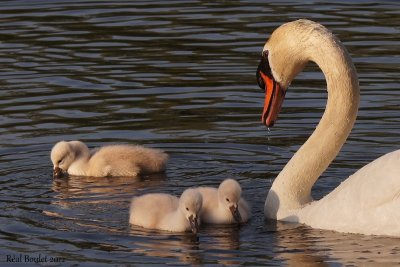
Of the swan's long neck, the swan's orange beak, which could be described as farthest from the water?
the swan's orange beak

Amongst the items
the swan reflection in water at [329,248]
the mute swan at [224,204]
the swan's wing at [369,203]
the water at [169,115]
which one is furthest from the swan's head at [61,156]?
the swan's wing at [369,203]

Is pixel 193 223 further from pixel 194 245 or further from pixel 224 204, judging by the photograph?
pixel 224 204

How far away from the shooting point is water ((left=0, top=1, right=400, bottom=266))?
11211mm

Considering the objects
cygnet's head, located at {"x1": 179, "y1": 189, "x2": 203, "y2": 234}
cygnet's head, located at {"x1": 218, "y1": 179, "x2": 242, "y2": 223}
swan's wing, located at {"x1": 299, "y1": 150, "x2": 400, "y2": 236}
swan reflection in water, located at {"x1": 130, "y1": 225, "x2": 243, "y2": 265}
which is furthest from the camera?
cygnet's head, located at {"x1": 218, "y1": 179, "x2": 242, "y2": 223}

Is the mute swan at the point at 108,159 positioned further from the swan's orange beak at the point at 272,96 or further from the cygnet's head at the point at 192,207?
the cygnet's head at the point at 192,207

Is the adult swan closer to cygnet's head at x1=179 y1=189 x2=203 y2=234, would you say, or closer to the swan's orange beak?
the swan's orange beak

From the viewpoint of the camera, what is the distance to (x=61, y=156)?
13.8 meters

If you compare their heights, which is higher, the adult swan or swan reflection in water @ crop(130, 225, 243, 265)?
the adult swan

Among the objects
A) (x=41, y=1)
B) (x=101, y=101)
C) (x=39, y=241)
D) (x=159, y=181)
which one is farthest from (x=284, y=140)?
(x=41, y=1)

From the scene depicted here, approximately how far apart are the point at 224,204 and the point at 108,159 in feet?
7.56

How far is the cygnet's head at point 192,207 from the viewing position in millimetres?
11453

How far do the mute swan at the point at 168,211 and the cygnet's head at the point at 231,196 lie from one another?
0.75 ft

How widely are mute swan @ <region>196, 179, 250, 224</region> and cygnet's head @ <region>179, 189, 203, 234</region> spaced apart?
0.97 feet

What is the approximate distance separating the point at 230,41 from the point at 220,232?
7923 mm
